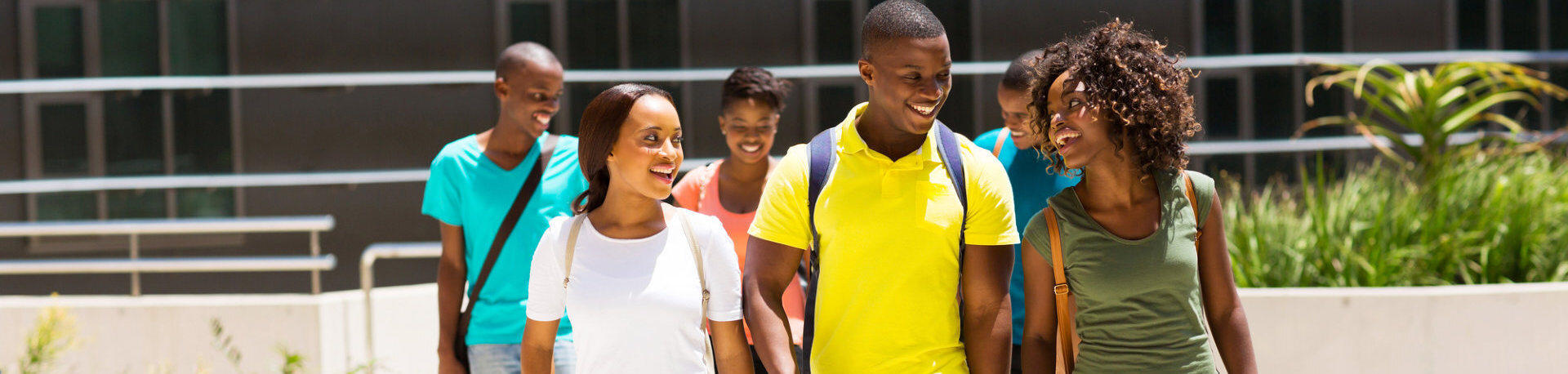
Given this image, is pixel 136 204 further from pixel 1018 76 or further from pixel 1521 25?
pixel 1521 25

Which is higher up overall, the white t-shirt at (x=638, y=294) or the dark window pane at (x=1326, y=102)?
the dark window pane at (x=1326, y=102)

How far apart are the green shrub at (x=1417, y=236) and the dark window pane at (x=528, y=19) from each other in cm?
465

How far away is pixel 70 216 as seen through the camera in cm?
913

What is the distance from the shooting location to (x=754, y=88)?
15.8 feet

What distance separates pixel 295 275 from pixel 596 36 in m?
2.67

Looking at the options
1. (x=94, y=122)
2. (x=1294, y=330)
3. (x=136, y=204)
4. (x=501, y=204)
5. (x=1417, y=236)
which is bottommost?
(x=1294, y=330)

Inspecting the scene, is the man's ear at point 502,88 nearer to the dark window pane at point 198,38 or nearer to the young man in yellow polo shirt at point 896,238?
the young man in yellow polo shirt at point 896,238

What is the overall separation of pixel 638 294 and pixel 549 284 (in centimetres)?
25

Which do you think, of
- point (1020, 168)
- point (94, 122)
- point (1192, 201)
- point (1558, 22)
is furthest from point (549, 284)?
point (1558, 22)

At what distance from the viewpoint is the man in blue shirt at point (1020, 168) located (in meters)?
4.32

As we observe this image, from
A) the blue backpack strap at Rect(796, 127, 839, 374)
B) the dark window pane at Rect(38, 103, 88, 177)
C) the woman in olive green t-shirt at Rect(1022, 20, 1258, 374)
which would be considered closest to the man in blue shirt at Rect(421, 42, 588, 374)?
the blue backpack strap at Rect(796, 127, 839, 374)

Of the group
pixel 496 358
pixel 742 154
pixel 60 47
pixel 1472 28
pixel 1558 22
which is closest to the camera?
pixel 496 358

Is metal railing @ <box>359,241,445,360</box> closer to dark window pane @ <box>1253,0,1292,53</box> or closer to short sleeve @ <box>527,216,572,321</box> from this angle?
short sleeve @ <box>527,216,572,321</box>

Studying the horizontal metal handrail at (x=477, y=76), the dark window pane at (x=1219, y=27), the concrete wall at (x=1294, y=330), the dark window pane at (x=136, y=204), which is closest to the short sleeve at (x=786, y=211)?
the concrete wall at (x=1294, y=330)
